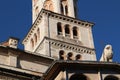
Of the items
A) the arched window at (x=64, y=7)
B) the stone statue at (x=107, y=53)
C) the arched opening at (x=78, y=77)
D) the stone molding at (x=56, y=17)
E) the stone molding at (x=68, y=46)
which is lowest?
the arched opening at (x=78, y=77)

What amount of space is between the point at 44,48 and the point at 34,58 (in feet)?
48.9

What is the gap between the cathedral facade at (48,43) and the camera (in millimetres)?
29062

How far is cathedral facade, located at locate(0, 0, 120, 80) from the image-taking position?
29.1 m

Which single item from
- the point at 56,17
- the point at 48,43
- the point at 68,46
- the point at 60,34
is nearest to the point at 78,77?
the point at 48,43

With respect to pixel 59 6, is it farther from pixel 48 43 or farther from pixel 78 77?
pixel 78 77

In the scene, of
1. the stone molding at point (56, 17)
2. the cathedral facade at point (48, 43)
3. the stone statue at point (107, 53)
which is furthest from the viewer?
→ the stone molding at point (56, 17)

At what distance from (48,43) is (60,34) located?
283 cm

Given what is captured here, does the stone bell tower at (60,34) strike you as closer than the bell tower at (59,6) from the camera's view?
Yes

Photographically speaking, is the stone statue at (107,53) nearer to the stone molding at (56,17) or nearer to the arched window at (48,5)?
the stone molding at (56,17)

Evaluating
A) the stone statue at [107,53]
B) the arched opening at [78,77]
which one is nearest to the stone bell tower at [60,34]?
the stone statue at [107,53]

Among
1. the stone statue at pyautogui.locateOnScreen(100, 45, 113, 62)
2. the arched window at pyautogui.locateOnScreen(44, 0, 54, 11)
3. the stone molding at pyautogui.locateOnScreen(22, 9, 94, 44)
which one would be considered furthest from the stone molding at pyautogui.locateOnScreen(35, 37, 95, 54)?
the stone statue at pyautogui.locateOnScreen(100, 45, 113, 62)

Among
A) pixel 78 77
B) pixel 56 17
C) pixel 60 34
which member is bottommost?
pixel 78 77

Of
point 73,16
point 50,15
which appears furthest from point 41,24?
point 73,16

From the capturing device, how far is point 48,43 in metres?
45.2
